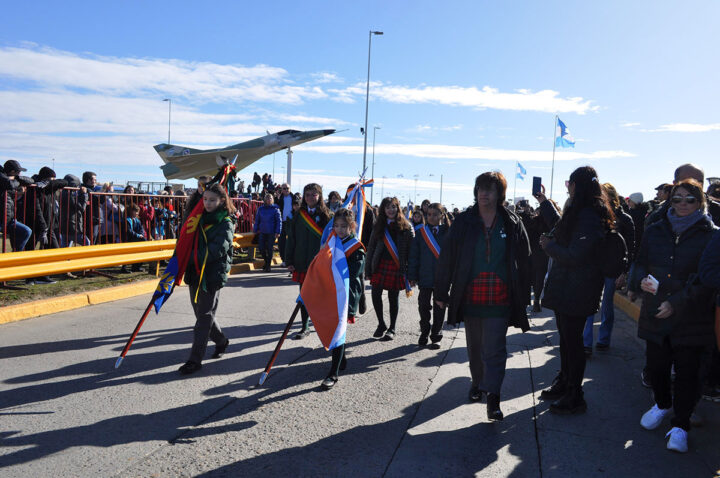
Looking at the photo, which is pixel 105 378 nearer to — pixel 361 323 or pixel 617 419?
pixel 361 323

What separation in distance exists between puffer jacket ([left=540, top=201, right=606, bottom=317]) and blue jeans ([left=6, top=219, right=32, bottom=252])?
7.88 meters

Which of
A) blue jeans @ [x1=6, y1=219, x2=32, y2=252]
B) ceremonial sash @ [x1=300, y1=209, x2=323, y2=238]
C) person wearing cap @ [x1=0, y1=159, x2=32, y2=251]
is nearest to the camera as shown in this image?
ceremonial sash @ [x1=300, y1=209, x2=323, y2=238]

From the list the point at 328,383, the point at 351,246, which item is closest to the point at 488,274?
the point at 351,246

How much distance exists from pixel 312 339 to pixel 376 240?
1492 millimetres

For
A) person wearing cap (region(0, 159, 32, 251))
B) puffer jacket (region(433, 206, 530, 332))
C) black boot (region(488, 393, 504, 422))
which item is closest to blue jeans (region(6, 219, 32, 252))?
person wearing cap (region(0, 159, 32, 251))

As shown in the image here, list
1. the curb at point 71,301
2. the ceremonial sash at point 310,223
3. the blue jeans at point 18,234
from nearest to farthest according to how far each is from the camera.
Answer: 1. the ceremonial sash at point 310,223
2. the curb at point 71,301
3. the blue jeans at point 18,234

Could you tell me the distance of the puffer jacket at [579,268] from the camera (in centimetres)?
402

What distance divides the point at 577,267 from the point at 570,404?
1109mm

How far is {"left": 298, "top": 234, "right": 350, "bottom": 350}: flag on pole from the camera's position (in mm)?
4688

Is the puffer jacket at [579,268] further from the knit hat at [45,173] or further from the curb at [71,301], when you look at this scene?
the knit hat at [45,173]

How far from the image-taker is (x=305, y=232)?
251 inches

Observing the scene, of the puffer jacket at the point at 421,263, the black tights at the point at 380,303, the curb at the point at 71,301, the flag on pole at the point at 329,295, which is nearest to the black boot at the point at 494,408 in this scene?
the flag on pole at the point at 329,295

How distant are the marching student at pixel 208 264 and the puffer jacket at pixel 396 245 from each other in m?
1.99

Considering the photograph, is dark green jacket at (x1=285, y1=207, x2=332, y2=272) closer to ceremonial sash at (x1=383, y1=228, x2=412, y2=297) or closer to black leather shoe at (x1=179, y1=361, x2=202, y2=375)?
ceremonial sash at (x1=383, y1=228, x2=412, y2=297)
